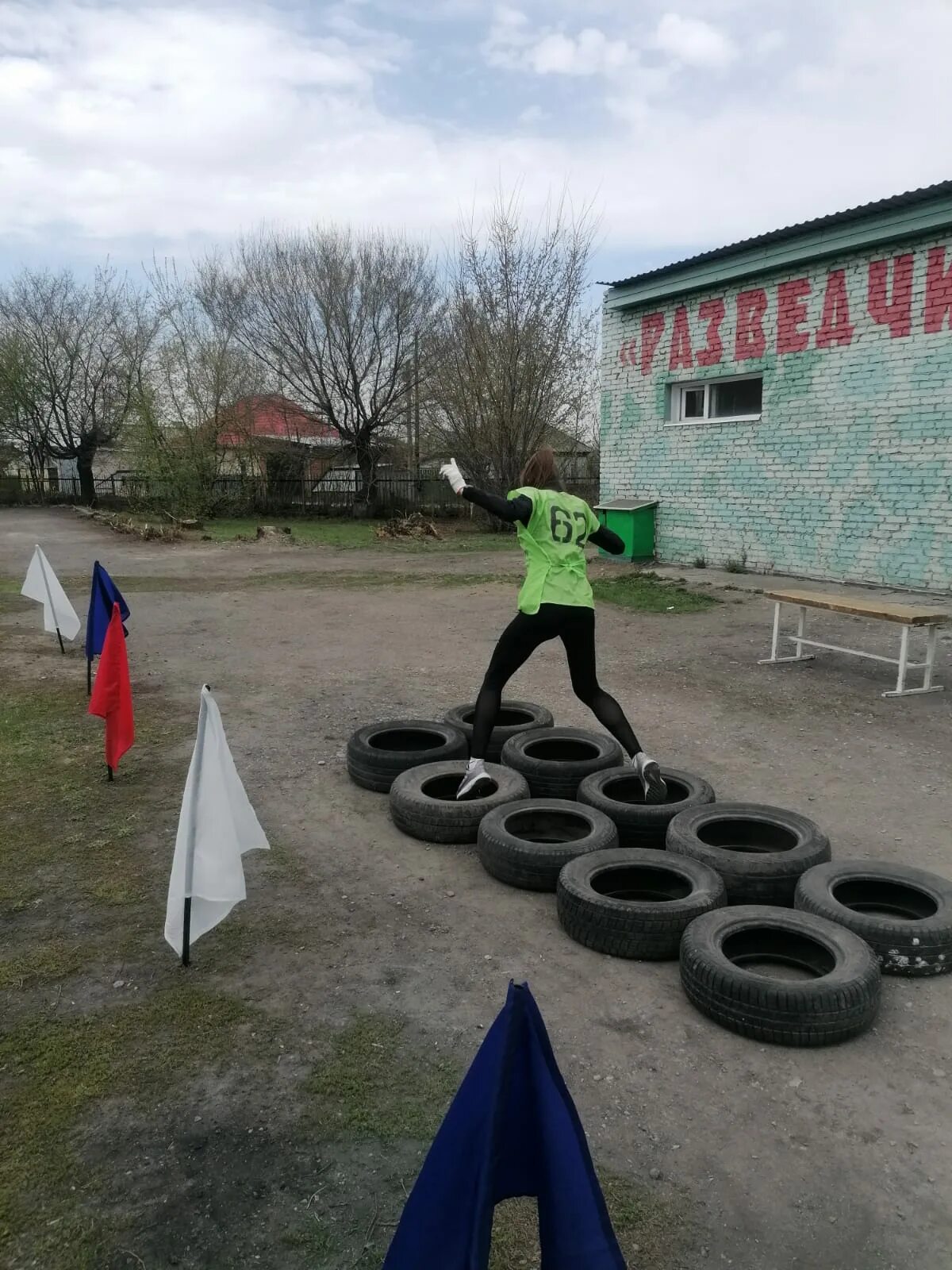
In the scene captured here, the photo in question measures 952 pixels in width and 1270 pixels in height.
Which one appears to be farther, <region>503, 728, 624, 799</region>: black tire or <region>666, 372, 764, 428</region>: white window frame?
<region>666, 372, 764, 428</region>: white window frame

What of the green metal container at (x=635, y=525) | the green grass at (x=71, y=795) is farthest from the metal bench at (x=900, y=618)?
the green metal container at (x=635, y=525)

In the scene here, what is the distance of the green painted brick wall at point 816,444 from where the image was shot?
452 inches

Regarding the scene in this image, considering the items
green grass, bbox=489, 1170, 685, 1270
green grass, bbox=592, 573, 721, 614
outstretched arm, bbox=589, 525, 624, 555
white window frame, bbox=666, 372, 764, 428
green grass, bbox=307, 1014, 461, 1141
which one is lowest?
green grass, bbox=307, 1014, 461, 1141

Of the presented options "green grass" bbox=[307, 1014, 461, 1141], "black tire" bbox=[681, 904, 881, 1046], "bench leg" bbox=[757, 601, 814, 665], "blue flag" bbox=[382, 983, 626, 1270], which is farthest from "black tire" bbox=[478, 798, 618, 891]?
"bench leg" bbox=[757, 601, 814, 665]

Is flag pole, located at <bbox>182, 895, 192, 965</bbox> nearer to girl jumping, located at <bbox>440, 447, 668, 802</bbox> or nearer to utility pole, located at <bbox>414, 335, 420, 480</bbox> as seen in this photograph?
girl jumping, located at <bbox>440, 447, 668, 802</bbox>

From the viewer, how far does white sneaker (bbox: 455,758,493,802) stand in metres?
4.75

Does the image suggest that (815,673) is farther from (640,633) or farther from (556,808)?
(556,808)

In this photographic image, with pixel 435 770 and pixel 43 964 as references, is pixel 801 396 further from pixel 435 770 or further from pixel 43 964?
pixel 43 964

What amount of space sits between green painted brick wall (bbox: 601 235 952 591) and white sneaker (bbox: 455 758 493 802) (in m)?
9.04

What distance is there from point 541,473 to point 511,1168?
3721 millimetres

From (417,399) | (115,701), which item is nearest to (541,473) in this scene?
(115,701)

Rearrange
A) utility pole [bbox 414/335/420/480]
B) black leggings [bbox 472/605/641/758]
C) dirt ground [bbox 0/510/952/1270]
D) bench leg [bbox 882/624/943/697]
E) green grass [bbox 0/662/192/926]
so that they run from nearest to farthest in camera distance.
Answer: dirt ground [bbox 0/510/952/1270], green grass [bbox 0/662/192/926], black leggings [bbox 472/605/641/758], bench leg [bbox 882/624/943/697], utility pole [bbox 414/335/420/480]

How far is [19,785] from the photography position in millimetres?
5457

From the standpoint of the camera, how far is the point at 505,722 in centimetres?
606
